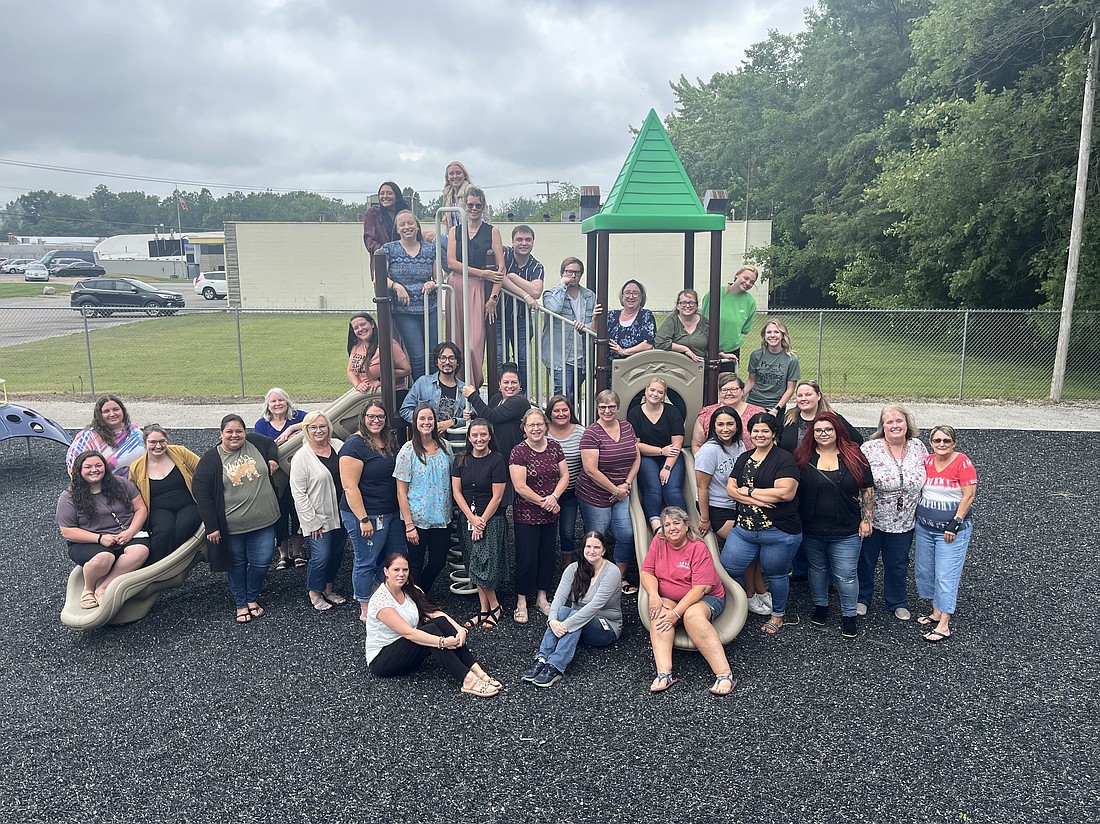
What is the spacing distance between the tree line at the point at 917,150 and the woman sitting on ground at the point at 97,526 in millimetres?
15766

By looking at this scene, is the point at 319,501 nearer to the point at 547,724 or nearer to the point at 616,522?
the point at 616,522

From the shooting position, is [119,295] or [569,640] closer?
[569,640]

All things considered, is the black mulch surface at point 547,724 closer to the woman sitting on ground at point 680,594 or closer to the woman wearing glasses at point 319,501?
the woman sitting on ground at point 680,594

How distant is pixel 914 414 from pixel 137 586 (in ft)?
40.1

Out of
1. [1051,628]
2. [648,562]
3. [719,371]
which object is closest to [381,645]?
[648,562]

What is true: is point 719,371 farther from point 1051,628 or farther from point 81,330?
point 81,330

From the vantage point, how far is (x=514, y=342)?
7.57 meters

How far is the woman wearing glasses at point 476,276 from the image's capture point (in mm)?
7219


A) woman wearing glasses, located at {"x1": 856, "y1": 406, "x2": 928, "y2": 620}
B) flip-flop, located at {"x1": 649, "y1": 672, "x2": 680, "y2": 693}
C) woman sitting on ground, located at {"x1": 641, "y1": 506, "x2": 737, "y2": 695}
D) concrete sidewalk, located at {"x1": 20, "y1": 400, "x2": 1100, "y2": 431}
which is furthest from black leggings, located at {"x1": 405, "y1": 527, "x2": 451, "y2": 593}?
concrete sidewalk, located at {"x1": 20, "y1": 400, "x2": 1100, "y2": 431}

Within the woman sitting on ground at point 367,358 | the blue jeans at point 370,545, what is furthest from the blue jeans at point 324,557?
the woman sitting on ground at point 367,358

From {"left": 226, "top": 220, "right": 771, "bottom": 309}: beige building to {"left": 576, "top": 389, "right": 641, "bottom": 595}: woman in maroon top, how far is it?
96.7 ft

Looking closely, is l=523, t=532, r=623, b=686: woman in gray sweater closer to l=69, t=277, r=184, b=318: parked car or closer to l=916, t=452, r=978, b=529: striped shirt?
l=916, t=452, r=978, b=529: striped shirt

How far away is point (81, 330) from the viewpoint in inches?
1028

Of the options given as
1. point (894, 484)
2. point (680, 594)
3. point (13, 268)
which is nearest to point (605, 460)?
point (680, 594)
